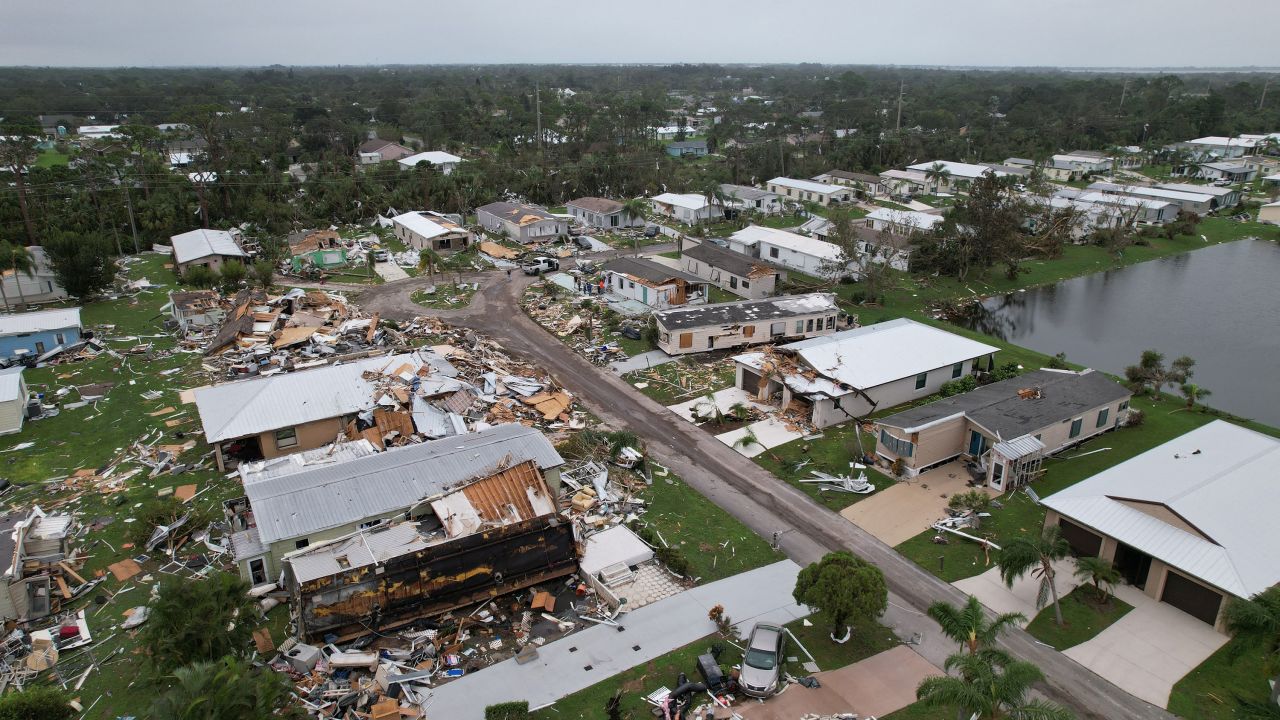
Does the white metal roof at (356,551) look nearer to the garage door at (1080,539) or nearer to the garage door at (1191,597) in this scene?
the garage door at (1080,539)

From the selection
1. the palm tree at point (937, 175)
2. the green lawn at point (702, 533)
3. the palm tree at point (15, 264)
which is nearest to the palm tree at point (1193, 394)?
the green lawn at point (702, 533)

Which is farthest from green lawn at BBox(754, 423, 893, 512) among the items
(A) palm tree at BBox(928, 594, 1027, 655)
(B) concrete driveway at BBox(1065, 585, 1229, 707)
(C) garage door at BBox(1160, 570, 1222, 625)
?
(A) palm tree at BBox(928, 594, 1027, 655)

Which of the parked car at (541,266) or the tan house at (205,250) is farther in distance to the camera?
the parked car at (541,266)

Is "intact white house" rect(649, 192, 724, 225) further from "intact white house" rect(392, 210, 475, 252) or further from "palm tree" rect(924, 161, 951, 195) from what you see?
"palm tree" rect(924, 161, 951, 195)

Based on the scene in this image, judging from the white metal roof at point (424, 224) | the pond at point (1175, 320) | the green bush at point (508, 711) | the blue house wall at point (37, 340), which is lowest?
the pond at point (1175, 320)

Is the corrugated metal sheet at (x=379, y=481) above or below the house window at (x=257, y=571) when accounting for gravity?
above

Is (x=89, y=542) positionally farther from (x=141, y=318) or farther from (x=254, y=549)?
(x=141, y=318)
